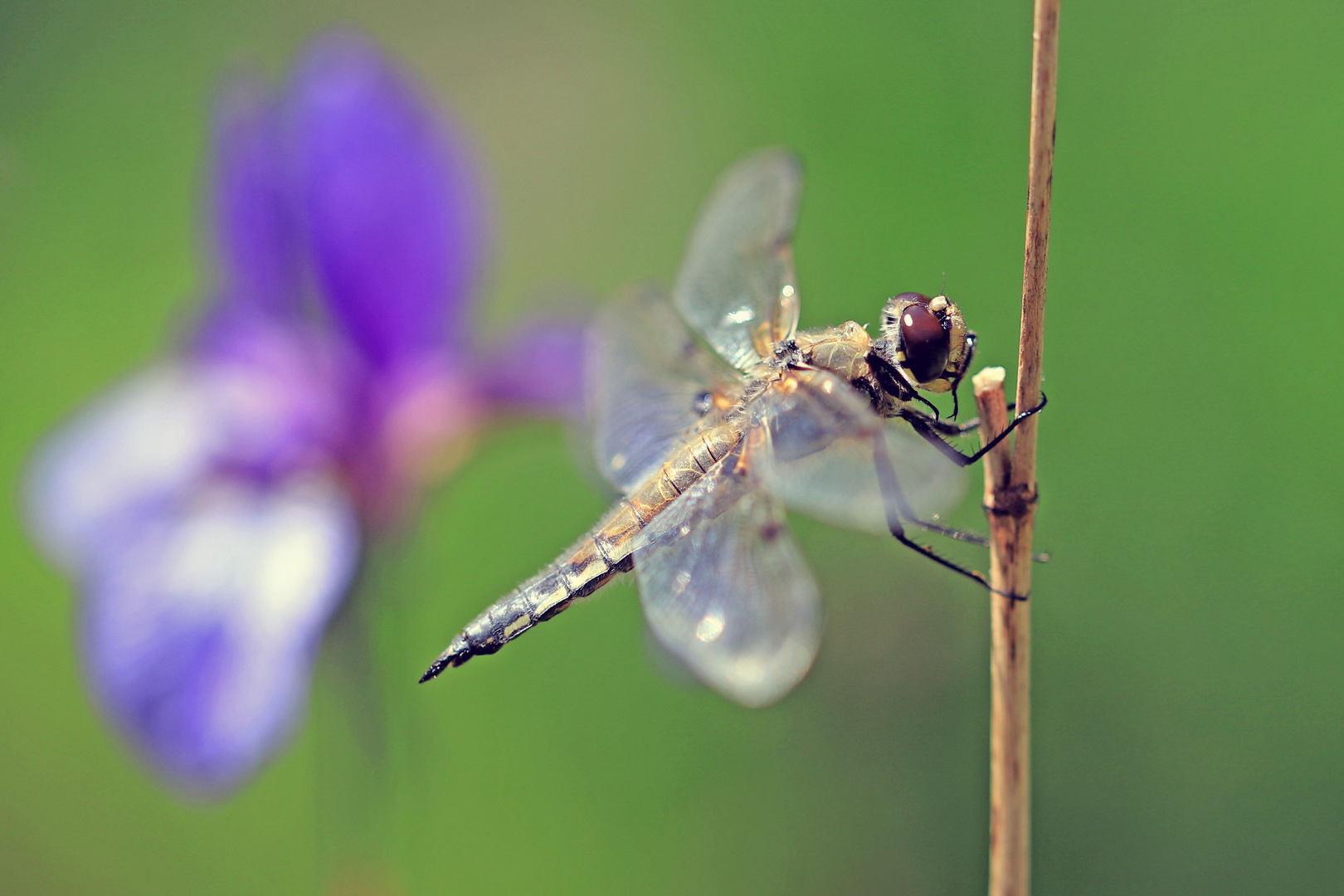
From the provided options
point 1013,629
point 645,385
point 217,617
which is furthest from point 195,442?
point 1013,629

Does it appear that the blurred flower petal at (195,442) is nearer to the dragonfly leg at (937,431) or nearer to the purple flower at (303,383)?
the purple flower at (303,383)

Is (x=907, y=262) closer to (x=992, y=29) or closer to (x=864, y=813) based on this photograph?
(x=992, y=29)

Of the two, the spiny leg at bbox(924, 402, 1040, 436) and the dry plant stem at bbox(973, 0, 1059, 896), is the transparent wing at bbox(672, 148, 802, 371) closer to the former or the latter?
the spiny leg at bbox(924, 402, 1040, 436)

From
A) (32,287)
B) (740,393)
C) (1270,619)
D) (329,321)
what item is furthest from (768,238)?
(32,287)

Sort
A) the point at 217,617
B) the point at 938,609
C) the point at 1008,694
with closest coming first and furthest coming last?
the point at 1008,694
the point at 217,617
the point at 938,609

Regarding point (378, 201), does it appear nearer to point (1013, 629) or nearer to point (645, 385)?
point (645, 385)

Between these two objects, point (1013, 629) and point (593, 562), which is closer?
point (1013, 629)
